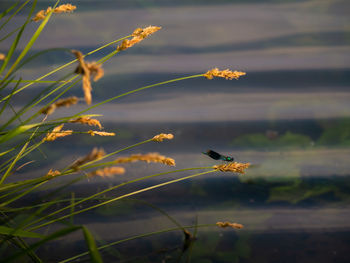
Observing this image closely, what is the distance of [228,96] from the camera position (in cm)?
123

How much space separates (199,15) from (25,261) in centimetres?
103

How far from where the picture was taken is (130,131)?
121 centimetres

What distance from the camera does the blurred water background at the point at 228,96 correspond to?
1.17m

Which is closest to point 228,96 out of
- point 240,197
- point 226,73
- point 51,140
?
point 240,197

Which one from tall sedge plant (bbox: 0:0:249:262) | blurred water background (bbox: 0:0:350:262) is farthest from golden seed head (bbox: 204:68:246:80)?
blurred water background (bbox: 0:0:350:262)

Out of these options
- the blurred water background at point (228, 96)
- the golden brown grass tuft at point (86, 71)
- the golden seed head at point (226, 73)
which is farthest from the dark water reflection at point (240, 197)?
the golden brown grass tuft at point (86, 71)

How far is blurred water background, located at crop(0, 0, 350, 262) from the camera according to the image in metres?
1.17

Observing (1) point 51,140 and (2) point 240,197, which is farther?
(2) point 240,197

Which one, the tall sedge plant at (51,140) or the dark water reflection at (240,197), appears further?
the dark water reflection at (240,197)

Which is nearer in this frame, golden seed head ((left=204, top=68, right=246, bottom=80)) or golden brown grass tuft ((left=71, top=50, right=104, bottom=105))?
golden brown grass tuft ((left=71, top=50, right=104, bottom=105))

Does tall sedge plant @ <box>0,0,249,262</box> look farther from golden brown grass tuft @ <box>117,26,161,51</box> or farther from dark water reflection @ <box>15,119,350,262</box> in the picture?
dark water reflection @ <box>15,119,350,262</box>

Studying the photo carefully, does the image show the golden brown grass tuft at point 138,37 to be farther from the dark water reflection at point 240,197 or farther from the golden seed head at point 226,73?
the dark water reflection at point 240,197

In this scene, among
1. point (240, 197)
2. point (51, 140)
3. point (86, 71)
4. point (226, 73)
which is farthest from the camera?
point (240, 197)

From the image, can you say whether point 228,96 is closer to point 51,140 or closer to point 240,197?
point 240,197
